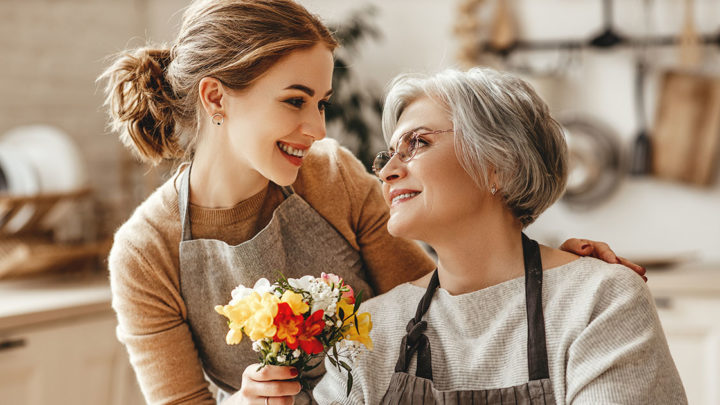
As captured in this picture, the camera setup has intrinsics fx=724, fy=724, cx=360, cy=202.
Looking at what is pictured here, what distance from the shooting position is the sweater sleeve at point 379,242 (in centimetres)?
192

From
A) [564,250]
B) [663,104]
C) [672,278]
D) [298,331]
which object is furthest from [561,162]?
[663,104]

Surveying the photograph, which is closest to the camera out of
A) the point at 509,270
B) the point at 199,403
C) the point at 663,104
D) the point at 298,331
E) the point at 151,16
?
the point at 298,331

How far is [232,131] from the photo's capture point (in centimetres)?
167

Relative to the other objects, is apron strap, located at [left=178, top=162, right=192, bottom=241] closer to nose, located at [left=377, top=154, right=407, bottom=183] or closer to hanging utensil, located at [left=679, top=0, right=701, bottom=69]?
nose, located at [left=377, top=154, right=407, bottom=183]

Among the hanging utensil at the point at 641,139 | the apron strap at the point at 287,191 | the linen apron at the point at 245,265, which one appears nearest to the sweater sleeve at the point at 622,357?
the linen apron at the point at 245,265

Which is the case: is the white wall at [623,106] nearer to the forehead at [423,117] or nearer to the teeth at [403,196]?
the forehead at [423,117]

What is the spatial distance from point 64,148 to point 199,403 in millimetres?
1886

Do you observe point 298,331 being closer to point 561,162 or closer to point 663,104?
point 561,162

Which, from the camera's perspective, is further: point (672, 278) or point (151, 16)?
point (151, 16)

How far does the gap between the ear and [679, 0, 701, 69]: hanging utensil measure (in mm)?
2702

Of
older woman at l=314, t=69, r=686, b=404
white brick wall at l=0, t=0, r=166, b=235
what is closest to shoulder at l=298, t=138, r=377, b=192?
older woman at l=314, t=69, r=686, b=404

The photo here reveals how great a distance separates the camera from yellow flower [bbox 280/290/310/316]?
1312mm

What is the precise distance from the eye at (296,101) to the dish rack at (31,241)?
187cm

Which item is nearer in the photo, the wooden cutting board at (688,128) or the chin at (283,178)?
the chin at (283,178)
